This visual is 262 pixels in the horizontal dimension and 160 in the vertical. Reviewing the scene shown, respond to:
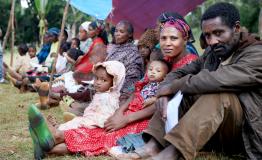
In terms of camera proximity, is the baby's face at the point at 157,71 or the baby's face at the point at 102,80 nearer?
the baby's face at the point at 157,71

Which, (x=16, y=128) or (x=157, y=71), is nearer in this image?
(x=157, y=71)

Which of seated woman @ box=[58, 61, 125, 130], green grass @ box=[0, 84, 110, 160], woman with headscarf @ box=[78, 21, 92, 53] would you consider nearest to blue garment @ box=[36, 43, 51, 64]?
green grass @ box=[0, 84, 110, 160]

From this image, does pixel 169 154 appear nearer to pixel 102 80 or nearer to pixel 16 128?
pixel 102 80

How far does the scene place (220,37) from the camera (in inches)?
117

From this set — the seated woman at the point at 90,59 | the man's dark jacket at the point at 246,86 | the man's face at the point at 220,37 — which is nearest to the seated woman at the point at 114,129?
the man's face at the point at 220,37

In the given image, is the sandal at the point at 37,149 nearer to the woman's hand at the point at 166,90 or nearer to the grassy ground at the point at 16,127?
the grassy ground at the point at 16,127

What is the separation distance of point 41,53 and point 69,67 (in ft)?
5.35

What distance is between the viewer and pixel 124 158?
3111mm

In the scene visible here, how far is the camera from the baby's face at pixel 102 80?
4.12m

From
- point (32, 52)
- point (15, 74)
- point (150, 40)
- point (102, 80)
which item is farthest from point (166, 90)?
point (32, 52)

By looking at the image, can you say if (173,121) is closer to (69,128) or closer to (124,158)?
(124,158)

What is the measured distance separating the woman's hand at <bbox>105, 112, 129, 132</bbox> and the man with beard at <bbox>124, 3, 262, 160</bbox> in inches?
25.4

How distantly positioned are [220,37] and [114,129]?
1290mm

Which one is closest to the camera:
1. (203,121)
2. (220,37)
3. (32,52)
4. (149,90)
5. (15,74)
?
(203,121)
